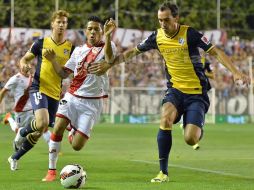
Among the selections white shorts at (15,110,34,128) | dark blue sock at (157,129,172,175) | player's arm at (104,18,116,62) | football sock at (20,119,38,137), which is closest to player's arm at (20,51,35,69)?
football sock at (20,119,38,137)

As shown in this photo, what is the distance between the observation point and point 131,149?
20.4 metres

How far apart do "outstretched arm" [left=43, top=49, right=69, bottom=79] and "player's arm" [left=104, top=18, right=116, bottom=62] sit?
0.77m

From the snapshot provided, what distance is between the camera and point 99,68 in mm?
12727

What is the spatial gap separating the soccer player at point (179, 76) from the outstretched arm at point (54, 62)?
758mm

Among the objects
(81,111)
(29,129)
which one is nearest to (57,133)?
(81,111)

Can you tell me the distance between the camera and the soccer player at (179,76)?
12.1m

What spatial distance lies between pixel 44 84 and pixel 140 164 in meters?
2.32

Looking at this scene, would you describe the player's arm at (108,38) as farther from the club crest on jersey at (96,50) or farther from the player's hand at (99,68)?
the club crest on jersey at (96,50)

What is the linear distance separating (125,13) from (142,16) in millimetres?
1553

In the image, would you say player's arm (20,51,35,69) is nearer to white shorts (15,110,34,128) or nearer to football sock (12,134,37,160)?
football sock (12,134,37,160)

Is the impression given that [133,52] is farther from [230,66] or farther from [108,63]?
A: [230,66]

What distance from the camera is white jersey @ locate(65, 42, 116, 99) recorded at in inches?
512

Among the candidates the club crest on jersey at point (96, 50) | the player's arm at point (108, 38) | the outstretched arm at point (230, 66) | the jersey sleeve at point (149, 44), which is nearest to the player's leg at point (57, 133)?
the club crest on jersey at point (96, 50)

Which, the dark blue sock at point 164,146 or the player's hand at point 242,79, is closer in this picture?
the player's hand at point 242,79
